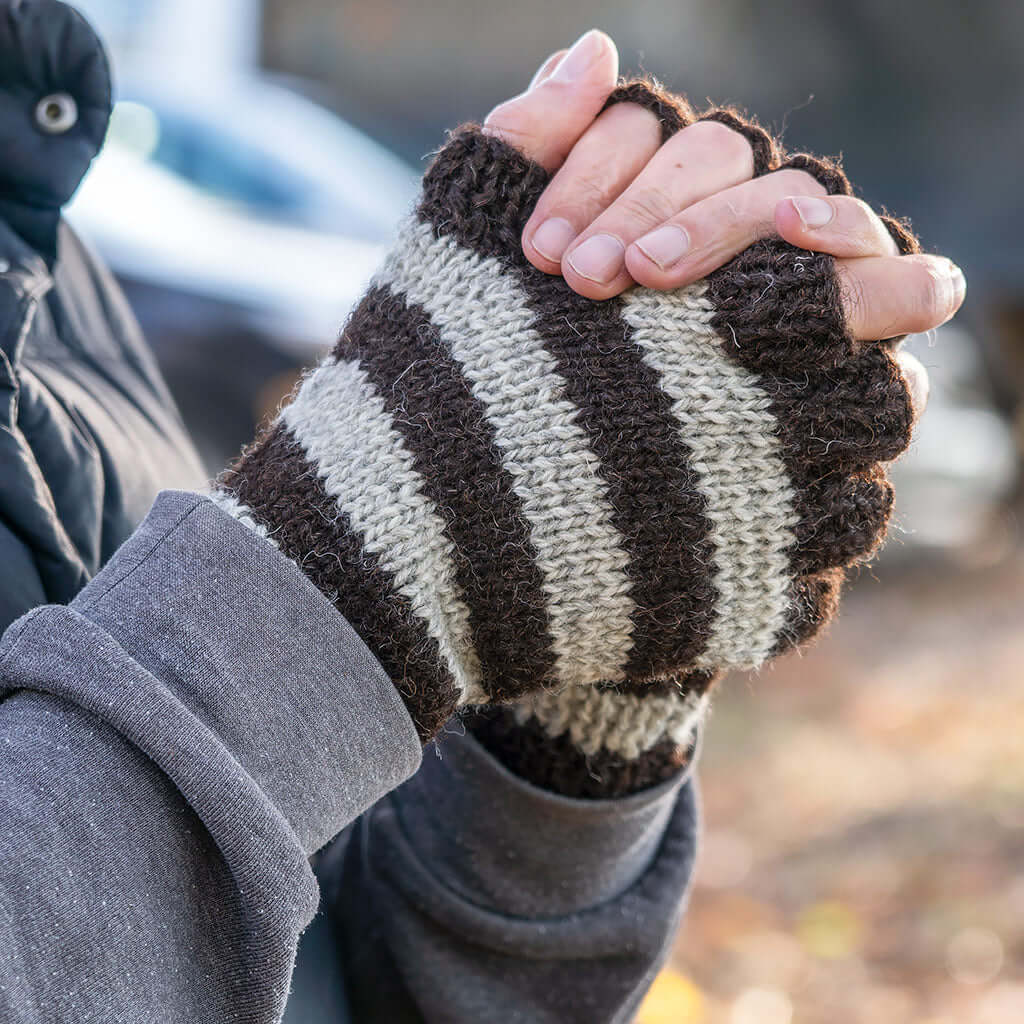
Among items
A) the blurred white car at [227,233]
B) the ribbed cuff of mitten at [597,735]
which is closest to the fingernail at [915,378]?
the ribbed cuff of mitten at [597,735]

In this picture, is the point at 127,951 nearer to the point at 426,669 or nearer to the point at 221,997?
the point at 221,997

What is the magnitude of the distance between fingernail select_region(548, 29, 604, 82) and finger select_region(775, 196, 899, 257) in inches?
9.3

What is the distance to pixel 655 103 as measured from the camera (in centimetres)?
95

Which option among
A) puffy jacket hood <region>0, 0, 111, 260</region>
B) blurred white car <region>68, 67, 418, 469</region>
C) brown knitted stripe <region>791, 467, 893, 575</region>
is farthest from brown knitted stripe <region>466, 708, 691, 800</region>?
blurred white car <region>68, 67, 418, 469</region>

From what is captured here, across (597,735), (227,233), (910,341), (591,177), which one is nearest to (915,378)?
(591,177)

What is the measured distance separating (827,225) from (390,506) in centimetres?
40

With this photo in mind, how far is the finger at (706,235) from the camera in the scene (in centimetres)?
84

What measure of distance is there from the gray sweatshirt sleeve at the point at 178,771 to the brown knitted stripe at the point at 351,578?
0.07 feet

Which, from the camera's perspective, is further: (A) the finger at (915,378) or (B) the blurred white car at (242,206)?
(B) the blurred white car at (242,206)

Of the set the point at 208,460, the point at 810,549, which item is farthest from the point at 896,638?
the point at 810,549

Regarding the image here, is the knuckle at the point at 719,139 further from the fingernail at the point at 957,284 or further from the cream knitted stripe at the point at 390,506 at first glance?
the cream knitted stripe at the point at 390,506

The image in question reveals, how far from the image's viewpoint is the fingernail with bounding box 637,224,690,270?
837 millimetres

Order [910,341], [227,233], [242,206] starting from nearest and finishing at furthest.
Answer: [910,341] → [227,233] → [242,206]

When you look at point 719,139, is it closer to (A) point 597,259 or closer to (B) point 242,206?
(A) point 597,259
